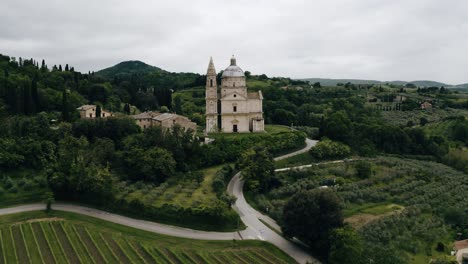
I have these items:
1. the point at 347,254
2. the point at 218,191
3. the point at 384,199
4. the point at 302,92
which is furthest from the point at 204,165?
the point at 302,92

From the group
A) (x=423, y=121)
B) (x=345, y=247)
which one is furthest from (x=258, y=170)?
(x=423, y=121)

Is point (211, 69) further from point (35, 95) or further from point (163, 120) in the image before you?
point (35, 95)

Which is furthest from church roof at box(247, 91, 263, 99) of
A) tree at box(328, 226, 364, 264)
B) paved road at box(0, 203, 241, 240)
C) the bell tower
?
tree at box(328, 226, 364, 264)

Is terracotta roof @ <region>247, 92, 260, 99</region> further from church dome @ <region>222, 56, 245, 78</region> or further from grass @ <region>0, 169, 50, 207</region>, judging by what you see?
grass @ <region>0, 169, 50, 207</region>

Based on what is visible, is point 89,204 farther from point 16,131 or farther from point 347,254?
point 347,254

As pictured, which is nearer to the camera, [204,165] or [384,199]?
[384,199]

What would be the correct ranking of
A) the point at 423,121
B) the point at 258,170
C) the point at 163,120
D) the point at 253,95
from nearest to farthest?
the point at 258,170 < the point at 163,120 < the point at 253,95 < the point at 423,121
